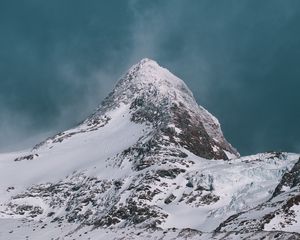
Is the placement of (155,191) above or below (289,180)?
above

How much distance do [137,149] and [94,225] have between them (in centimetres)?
5011

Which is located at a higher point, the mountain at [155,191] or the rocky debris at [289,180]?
the mountain at [155,191]

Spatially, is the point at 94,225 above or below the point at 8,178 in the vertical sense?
below

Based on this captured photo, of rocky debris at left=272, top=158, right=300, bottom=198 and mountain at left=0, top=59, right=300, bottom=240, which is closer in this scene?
mountain at left=0, top=59, right=300, bottom=240

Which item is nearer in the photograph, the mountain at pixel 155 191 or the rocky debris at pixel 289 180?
the mountain at pixel 155 191

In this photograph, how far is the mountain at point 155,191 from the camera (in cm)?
8631

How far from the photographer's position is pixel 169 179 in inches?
5723

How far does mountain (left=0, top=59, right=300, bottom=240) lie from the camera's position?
86.3m

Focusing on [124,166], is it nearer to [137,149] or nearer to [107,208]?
[137,149]

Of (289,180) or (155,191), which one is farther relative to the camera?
(155,191)

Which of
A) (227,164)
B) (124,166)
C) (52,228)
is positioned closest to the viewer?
(52,228)

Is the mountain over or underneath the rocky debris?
over

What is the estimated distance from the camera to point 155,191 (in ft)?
453

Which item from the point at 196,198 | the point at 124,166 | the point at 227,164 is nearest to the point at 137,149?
the point at 124,166
